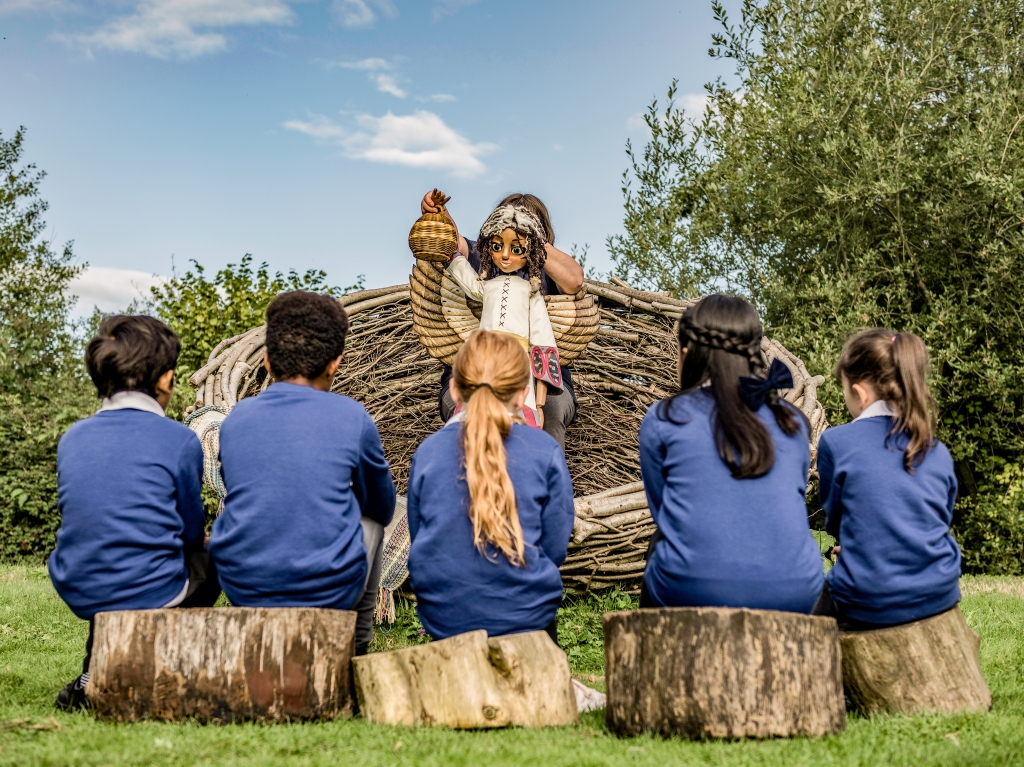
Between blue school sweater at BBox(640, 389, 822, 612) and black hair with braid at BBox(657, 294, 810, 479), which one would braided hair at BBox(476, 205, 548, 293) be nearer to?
black hair with braid at BBox(657, 294, 810, 479)

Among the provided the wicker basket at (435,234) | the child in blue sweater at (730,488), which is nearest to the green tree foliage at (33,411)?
the wicker basket at (435,234)

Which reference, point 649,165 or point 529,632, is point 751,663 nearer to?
point 529,632

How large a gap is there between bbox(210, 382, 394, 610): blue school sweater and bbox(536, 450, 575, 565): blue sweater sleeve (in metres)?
0.51

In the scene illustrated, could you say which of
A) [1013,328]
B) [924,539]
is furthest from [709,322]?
[1013,328]

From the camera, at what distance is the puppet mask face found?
4223 millimetres

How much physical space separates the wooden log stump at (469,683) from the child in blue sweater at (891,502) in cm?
91

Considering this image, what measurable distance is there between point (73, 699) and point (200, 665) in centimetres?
46

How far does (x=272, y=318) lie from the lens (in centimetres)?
264

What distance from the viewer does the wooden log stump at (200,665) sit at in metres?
2.29

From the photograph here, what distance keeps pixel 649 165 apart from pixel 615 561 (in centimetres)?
408

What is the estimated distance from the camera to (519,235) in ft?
13.8

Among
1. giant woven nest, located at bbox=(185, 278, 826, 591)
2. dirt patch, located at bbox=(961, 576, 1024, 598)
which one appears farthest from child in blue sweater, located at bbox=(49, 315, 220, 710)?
dirt patch, located at bbox=(961, 576, 1024, 598)

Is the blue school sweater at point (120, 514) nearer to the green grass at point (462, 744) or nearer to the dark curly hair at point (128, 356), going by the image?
the dark curly hair at point (128, 356)

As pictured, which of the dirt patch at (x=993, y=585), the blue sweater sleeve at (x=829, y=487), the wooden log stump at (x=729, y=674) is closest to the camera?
the wooden log stump at (x=729, y=674)
